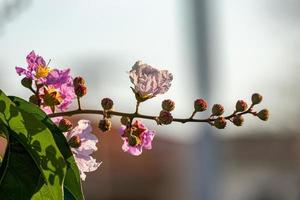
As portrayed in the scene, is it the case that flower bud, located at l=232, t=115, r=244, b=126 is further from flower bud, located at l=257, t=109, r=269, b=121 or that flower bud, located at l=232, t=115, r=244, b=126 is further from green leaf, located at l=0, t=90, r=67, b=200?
green leaf, located at l=0, t=90, r=67, b=200

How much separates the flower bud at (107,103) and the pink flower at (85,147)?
17 mm

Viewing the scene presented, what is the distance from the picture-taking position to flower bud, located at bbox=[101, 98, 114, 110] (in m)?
0.61

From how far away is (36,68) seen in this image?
24.2 inches

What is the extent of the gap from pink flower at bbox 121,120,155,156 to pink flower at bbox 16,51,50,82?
69 millimetres

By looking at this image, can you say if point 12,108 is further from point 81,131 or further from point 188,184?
point 188,184

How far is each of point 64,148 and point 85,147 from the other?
0.08m

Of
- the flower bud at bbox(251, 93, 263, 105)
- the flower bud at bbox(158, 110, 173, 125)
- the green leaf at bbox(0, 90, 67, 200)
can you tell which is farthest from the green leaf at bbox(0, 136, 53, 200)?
the flower bud at bbox(251, 93, 263, 105)

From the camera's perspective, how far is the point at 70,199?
0.56 m

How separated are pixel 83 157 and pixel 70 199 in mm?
65

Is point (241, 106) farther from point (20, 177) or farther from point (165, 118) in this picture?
point (20, 177)

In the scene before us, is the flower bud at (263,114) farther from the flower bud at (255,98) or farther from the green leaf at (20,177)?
the green leaf at (20,177)

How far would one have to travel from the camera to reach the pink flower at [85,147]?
61 cm

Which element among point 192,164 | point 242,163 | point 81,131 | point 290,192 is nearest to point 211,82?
point 192,164

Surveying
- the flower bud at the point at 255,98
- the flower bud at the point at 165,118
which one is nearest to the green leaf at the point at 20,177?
the flower bud at the point at 165,118
